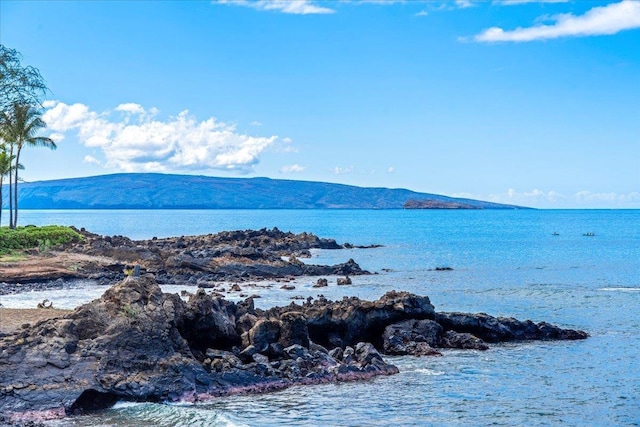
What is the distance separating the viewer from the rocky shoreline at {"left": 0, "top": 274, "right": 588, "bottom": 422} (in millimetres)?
18953

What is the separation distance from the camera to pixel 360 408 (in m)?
20.0

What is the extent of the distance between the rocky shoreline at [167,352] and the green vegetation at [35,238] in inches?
1434

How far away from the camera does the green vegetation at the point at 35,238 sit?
58.3 meters

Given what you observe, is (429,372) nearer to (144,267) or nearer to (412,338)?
(412,338)

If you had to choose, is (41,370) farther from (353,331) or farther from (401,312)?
(401,312)

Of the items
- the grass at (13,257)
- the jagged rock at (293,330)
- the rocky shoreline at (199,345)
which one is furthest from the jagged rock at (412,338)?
the grass at (13,257)

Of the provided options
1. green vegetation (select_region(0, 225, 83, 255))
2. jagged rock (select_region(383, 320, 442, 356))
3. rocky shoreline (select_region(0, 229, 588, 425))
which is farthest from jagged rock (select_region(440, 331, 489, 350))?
green vegetation (select_region(0, 225, 83, 255))

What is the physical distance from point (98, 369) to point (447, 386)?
1022 centimetres

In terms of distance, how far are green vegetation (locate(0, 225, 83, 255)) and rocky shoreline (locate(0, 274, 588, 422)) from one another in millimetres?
36421

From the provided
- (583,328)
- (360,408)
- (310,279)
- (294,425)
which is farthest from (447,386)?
(310,279)

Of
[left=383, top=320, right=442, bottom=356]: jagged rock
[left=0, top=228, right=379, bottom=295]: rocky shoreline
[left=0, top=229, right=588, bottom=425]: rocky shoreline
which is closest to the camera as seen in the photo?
[left=0, top=229, right=588, bottom=425]: rocky shoreline

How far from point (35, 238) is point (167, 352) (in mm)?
46432

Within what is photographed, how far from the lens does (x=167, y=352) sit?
20.7m

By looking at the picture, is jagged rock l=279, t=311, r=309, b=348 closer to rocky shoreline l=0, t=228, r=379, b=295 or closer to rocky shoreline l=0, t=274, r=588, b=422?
rocky shoreline l=0, t=274, r=588, b=422
